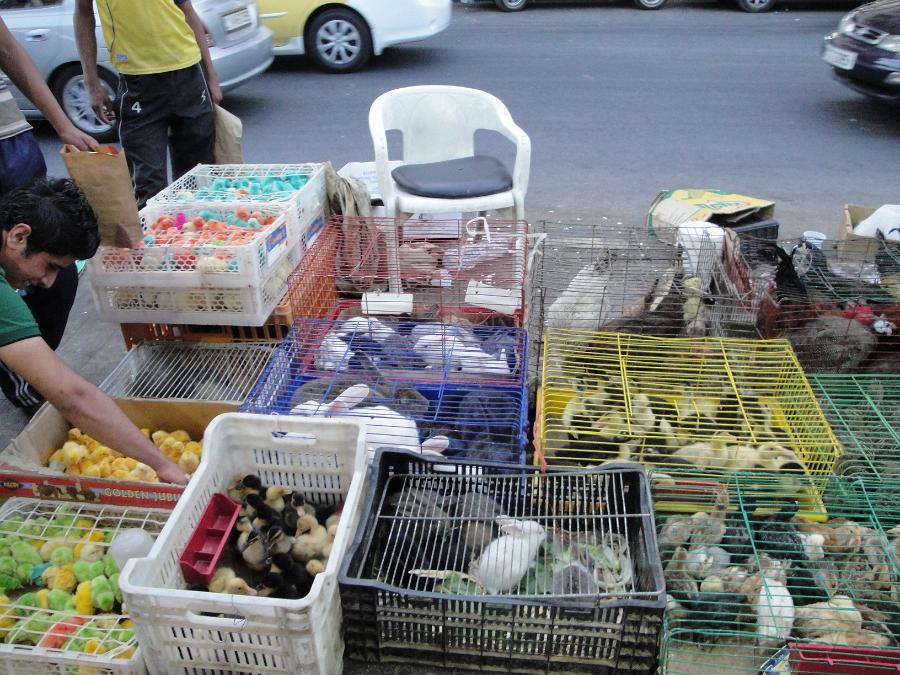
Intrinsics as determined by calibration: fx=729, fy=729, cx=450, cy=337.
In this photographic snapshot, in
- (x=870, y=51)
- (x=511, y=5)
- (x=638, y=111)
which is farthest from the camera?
(x=511, y=5)

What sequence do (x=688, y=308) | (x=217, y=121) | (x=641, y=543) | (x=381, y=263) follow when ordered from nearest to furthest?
(x=641, y=543) → (x=688, y=308) → (x=381, y=263) → (x=217, y=121)

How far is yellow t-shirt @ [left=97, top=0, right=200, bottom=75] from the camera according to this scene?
3.71 meters

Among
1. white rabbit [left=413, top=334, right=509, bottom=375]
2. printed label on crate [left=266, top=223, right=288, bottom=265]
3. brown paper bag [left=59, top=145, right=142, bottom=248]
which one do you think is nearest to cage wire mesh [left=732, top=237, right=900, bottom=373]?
white rabbit [left=413, top=334, right=509, bottom=375]

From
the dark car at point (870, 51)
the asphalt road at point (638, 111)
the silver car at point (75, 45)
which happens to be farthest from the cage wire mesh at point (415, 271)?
the dark car at point (870, 51)

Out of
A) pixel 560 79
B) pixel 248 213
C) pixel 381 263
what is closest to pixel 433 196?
pixel 381 263

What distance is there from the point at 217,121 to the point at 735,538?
11.4 feet

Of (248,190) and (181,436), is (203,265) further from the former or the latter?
(248,190)

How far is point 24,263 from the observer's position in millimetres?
2344

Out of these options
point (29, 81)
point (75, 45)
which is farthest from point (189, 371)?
point (75, 45)

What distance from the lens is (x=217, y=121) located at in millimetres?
4215

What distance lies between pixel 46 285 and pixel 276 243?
104cm

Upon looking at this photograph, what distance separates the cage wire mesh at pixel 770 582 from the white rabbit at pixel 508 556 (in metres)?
0.42

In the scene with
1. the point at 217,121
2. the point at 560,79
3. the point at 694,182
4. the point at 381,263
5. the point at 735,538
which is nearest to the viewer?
the point at 735,538

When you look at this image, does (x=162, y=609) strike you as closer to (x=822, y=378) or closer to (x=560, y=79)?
(x=822, y=378)
